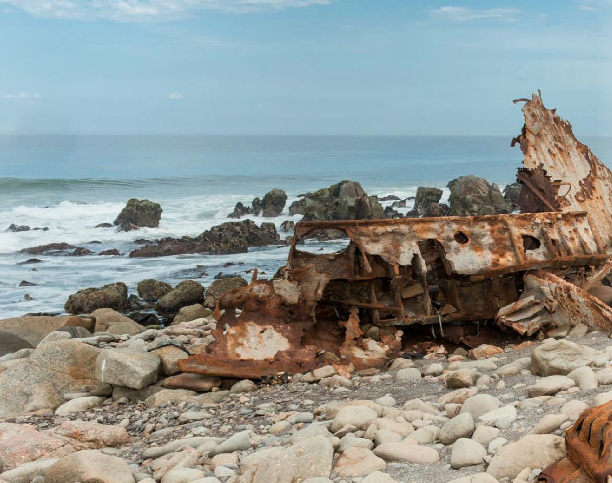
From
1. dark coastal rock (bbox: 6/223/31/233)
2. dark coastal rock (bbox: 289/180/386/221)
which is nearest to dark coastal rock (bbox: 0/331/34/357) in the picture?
dark coastal rock (bbox: 289/180/386/221)

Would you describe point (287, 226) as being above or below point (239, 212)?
below

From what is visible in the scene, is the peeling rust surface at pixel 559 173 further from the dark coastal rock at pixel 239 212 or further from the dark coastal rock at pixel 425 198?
the dark coastal rock at pixel 239 212

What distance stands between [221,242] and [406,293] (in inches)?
549

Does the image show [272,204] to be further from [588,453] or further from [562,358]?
[588,453]

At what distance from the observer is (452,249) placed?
6.97 m

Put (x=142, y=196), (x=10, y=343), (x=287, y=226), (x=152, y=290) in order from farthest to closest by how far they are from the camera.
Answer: (x=142, y=196)
(x=287, y=226)
(x=152, y=290)
(x=10, y=343)

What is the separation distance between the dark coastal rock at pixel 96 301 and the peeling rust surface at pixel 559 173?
8506mm

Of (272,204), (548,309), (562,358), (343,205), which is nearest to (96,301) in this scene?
(548,309)

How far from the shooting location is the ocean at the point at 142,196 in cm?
1779

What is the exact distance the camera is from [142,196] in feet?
133

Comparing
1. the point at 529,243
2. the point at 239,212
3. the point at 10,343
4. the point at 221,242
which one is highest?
the point at 529,243

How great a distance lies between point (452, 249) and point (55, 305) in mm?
10702

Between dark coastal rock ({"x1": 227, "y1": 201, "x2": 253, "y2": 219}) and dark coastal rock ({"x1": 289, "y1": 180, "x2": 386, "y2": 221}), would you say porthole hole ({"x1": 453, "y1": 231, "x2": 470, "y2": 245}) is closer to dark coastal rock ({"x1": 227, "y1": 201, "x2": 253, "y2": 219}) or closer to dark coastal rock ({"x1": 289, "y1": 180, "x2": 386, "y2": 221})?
dark coastal rock ({"x1": 289, "y1": 180, "x2": 386, "y2": 221})

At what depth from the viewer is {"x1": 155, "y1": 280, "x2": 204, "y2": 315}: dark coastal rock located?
43.9 feet
